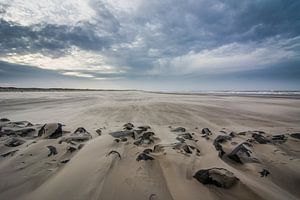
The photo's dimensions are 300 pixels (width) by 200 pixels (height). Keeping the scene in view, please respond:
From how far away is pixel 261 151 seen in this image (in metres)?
4.27

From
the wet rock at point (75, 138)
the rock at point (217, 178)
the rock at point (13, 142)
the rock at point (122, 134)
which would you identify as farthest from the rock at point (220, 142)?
the rock at point (13, 142)

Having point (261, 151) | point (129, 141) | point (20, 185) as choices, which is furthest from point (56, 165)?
point (261, 151)

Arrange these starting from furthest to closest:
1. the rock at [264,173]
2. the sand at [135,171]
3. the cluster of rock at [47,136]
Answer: the cluster of rock at [47,136]
the rock at [264,173]
the sand at [135,171]

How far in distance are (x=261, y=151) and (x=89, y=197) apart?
12.5 feet

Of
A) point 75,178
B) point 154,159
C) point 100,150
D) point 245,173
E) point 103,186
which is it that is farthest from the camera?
point 100,150

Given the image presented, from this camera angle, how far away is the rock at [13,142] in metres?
4.30

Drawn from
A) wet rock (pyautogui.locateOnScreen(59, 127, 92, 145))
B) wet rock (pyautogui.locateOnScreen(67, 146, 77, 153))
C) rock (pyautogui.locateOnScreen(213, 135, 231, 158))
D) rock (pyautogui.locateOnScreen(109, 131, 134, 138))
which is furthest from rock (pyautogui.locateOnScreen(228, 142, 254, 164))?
wet rock (pyautogui.locateOnScreen(59, 127, 92, 145))

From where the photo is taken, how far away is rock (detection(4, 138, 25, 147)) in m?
4.30

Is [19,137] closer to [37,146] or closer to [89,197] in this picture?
[37,146]

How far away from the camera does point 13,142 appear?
4.39 metres

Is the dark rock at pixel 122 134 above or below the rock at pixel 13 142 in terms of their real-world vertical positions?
above

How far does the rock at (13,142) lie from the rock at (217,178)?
4101 mm

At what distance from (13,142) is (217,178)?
14.8ft

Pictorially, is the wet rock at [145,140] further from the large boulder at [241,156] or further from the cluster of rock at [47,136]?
the large boulder at [241,156]
